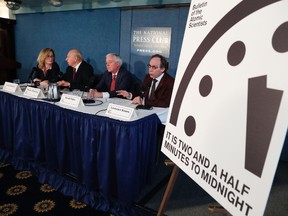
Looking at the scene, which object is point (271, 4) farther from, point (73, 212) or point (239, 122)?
point (73, 212)

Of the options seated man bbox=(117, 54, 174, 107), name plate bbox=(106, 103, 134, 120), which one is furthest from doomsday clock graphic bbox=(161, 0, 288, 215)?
seated man bbox=(117, 54, 174, 107)

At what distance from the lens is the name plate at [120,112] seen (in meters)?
1.48

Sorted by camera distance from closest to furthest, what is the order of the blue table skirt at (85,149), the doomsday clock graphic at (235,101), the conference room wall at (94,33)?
the doomsday clock graphic at (235,101) → the blue table skirt at (85,149) → the conference room wall at (94,33)

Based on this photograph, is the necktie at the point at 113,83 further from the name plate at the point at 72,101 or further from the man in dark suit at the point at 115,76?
the name plate at the point at 72,101

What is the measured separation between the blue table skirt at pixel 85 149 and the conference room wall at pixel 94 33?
1886 millimetres

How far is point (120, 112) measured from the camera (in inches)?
59.9

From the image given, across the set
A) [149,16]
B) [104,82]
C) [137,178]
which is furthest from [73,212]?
[149,16]

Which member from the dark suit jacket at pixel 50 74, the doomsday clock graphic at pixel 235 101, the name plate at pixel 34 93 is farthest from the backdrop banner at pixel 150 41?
the doomsday clock graphic at pixel 235 101

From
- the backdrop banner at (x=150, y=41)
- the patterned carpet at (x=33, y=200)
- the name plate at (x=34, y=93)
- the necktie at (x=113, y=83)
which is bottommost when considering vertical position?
the patterned carpet at (x=33, y=200)

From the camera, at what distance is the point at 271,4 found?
59cm

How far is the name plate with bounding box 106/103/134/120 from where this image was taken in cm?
148

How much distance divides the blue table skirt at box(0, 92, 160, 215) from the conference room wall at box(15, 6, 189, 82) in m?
1.89

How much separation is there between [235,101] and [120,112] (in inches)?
38.0

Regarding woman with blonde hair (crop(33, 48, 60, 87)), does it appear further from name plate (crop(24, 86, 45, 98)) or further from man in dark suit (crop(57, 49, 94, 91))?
name plate (crop(24, 86, 45, 98))
